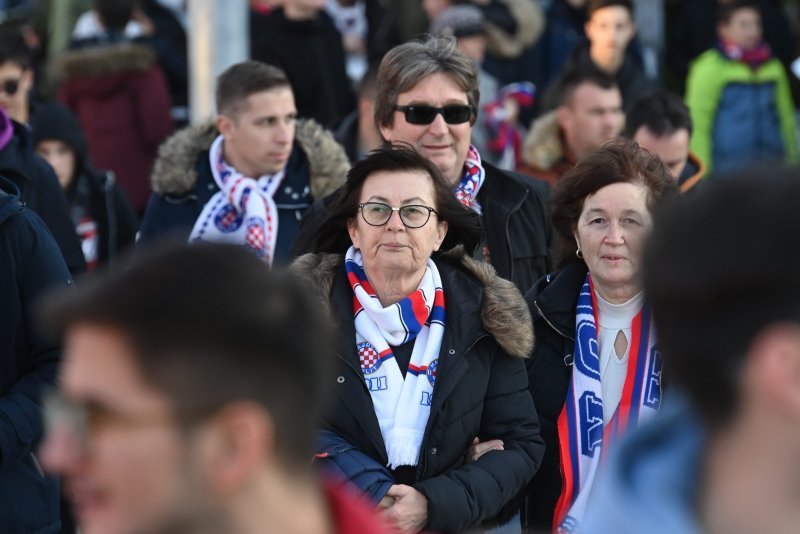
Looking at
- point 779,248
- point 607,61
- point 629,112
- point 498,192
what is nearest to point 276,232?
point 498,192

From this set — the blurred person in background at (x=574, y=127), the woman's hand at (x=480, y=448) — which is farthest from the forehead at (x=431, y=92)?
the blurred person in background at (x=574, y=127)

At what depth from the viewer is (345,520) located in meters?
2.18

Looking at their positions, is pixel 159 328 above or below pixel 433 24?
below

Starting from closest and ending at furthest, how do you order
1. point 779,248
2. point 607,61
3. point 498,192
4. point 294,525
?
point 779,248, point 294,525, point 498,192, point 607,61

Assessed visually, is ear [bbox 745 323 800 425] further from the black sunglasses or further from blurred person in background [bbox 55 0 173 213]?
blurred person in background [bbox 55 0 173 213]

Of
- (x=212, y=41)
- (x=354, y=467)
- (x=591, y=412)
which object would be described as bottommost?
(x=354, y=467)

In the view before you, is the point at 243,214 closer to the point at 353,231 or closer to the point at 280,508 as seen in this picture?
the point at 353,231

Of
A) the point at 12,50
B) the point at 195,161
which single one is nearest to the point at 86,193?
the point at 12,50

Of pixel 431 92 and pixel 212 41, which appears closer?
pixel 431 92

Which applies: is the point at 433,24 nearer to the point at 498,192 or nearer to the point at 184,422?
the point at 498,192

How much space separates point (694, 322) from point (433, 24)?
8518 mm

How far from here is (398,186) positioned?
4695 millimetres

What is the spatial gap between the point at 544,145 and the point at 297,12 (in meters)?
2.19

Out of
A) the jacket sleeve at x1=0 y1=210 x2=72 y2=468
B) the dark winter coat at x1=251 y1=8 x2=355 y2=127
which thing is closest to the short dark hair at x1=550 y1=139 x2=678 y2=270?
the jacket sleeve at x1=0 y1=210 x2=72 y2=468
